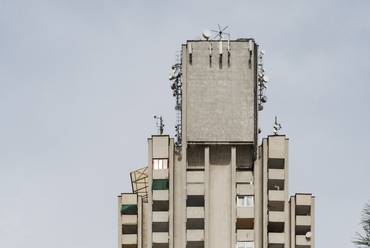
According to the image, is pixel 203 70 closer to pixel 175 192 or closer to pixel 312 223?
pixel 175 192

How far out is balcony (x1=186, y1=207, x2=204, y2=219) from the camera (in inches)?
3812

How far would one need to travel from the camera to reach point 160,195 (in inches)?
3858

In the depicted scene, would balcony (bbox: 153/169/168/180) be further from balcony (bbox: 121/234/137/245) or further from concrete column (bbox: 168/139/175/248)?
balcony (bbox: 121/234/137/245)

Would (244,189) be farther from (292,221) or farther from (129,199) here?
(129,199)

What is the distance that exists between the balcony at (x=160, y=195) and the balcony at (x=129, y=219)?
4292mm

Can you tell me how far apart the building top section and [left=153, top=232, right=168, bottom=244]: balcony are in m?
10.2

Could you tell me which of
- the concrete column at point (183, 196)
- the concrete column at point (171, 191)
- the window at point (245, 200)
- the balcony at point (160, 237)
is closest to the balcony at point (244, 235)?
the window at point (245, 200)

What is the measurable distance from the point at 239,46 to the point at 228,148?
434 inches

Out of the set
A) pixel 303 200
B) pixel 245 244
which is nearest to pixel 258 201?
pixel 245 244

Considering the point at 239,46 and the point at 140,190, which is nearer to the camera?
the point at 239,46

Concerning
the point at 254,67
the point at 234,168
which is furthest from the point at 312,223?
the point at 254,67

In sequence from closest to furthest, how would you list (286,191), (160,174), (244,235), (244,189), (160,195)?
(244,235) < (160,195) < (244,189) < (286,191) < (160,174)

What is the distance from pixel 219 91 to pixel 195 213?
516 inches

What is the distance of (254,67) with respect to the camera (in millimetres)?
99062
